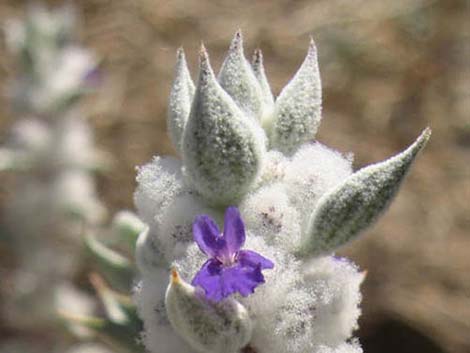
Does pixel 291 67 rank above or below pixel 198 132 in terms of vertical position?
above

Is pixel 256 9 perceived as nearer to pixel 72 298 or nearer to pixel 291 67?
pixel 291 67

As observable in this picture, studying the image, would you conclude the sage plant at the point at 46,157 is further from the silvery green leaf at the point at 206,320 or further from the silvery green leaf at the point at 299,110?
the silvery green leaf at the point at 206,320

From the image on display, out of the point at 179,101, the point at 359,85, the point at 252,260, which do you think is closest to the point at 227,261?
the point at 252,260

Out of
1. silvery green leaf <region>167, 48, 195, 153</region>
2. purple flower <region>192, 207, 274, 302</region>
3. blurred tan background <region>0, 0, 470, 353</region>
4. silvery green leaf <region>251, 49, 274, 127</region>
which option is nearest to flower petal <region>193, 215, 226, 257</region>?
purple flower <region>192, 207, 274, 302</region>

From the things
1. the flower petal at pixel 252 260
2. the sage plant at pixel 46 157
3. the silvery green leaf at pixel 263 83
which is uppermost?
the sage plant at pixel 46 157

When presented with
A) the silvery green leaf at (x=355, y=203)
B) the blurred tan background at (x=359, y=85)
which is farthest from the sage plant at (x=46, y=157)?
the silvery green leaf at (x=355, y=203)

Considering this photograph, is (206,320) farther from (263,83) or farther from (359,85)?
(359,85)

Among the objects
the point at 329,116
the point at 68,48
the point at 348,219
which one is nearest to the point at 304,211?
the point at 348,219
